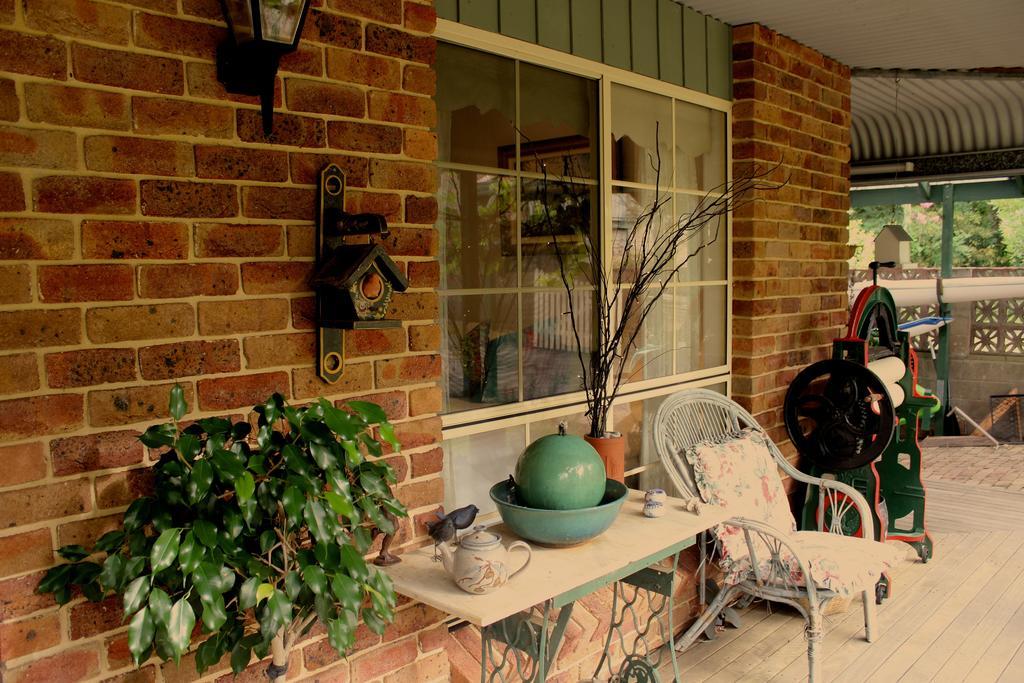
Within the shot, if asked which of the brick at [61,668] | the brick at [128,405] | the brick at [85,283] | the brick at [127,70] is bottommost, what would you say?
the brick at [61,668]

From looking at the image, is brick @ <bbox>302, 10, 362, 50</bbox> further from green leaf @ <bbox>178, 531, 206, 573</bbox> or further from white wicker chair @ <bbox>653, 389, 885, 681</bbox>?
white wicker chair @ <bbox>653, 389, 885, 681</bbox>

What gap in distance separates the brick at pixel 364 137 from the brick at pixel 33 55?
596 mm

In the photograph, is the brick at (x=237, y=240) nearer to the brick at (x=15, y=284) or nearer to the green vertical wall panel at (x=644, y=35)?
the brick at (x=15, y=284)

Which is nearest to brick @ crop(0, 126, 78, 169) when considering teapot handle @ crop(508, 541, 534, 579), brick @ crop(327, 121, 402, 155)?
brick @ crop(327, 121, 402, 155)

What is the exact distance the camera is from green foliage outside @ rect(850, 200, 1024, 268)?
1794 cm

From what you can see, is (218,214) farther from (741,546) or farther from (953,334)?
(953,334)

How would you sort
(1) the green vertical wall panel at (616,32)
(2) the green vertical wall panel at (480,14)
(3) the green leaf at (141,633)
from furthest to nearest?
1. (1) the green vertical wall panel at (616,32)
2. (2) the green vertical wall panel at (480,14)
3. (3) the green leaf at (141,633)

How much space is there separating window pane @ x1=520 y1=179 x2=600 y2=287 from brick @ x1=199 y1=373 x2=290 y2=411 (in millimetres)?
1138

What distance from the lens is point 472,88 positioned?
2.63 metres

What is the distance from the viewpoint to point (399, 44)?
214 cm

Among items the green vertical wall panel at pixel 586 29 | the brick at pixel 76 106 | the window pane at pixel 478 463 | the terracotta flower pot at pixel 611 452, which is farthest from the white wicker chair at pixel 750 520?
the brick at pixel 76 106

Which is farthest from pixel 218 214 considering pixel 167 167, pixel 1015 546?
pixel 1015 546

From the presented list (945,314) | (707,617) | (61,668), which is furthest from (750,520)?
(945,314)

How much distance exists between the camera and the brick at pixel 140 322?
1.63 m
